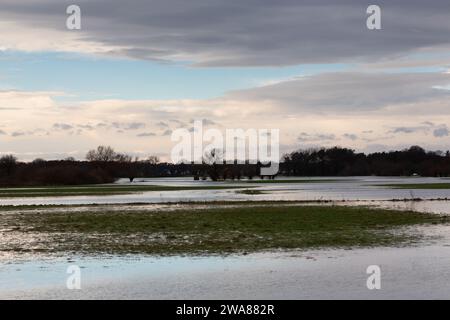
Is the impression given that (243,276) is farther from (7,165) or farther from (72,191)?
(7,165)

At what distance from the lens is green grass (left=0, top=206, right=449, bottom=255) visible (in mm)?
24672

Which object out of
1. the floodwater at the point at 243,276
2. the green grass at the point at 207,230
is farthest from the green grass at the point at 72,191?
the floodwater at the point at 243,276

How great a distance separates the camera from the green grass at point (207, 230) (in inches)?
971

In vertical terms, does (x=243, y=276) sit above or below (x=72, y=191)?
above

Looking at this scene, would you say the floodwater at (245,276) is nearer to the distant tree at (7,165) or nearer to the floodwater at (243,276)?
the floodwater at (243,276)

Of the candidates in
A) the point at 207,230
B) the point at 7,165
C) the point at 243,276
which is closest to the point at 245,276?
the point at 243,276

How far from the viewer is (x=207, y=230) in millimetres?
30500

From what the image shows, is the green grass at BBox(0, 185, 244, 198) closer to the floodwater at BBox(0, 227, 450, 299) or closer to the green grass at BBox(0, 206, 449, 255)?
the green grass at BBox(0, 206, 449, 255)

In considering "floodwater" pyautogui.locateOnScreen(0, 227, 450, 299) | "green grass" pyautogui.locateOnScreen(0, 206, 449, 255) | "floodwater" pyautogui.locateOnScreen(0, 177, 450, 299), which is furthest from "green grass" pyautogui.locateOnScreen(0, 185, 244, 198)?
"floodwater" pyautogui.locateOnScreen(0, 227, 450, 299)

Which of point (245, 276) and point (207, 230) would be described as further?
point (207, 230)

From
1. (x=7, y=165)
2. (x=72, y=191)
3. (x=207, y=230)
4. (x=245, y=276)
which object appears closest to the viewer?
(x=245, y=276)

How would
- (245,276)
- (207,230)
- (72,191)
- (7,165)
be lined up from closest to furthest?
1. (245,276)
2. (207,230)
3. (72,191)
4. (7,165)

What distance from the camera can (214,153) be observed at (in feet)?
621

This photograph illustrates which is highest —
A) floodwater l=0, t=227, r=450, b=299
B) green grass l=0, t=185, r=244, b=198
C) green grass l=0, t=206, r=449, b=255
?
green grass l=0, t=206, r=449, b=255
